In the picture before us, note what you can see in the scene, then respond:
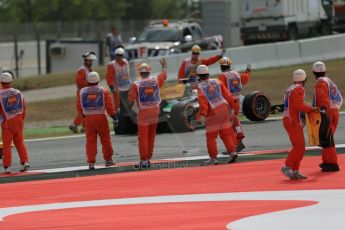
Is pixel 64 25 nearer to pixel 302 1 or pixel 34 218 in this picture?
pixel 302 1

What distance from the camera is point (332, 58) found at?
98.0ft

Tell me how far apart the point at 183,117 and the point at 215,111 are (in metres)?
4.12

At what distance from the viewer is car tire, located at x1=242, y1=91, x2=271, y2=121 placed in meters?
21.0

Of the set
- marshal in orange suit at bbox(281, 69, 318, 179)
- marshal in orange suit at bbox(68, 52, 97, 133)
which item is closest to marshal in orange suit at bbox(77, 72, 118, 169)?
marshal in orange suit at bbox(281, 69, 318, 179)

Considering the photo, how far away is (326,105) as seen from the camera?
14.2 m

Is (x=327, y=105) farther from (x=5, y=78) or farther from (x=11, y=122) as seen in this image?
(x=5, y=78)

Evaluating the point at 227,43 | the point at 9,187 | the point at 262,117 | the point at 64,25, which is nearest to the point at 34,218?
the point at 9,187

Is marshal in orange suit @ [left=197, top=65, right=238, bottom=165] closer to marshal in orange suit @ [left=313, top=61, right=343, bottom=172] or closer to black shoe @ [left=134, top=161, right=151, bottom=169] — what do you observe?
black shoe @ [left=134, top=161, right=151, bottom=169]

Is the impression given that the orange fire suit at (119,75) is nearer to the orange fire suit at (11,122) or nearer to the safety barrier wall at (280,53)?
the orange fire suit at (11,122)

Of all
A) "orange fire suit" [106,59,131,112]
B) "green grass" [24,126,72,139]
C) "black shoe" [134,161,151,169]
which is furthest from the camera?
"green grass" [24,126,72,139]

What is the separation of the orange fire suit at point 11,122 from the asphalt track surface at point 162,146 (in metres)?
0.76

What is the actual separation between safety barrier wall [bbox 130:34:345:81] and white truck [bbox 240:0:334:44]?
8315 mm

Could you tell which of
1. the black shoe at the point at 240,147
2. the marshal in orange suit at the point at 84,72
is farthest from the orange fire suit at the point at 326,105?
the marshal in orange suit at the point at 84,72

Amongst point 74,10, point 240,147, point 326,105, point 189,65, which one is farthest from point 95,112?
point 74,10
